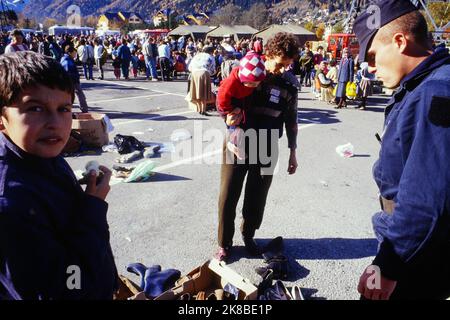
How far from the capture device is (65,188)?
131 centimetres

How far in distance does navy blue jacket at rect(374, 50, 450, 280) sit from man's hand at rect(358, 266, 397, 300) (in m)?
0.03

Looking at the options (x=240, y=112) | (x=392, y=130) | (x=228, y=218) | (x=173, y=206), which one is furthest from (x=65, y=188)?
(x=173, y=206)

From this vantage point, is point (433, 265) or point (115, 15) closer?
point (433, 265)

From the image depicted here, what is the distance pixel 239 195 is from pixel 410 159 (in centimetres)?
199

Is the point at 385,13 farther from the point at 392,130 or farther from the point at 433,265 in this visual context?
the point at 433,265

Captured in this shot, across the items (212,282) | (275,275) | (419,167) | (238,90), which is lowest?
(275,275)

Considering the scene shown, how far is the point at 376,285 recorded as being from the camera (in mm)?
1556

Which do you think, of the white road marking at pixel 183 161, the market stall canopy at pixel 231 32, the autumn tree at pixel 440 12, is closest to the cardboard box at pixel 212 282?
the white road marking at pixel 183 161

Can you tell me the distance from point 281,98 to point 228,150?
0.67 metres

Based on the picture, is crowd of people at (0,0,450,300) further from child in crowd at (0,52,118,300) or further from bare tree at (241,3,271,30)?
bare tree at (241,3,271,30)

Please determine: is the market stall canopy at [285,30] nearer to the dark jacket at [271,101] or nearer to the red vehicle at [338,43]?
the red vehicle at [338,43]

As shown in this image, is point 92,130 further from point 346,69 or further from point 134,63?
point 134,63

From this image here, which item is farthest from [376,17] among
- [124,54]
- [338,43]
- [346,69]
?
[338,43]

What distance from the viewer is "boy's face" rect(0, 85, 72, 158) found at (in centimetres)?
116
